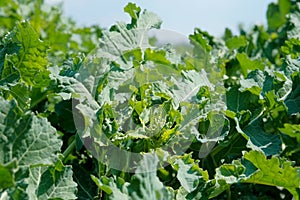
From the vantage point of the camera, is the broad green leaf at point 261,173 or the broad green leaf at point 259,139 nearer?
the broad green leaf at point 261,173

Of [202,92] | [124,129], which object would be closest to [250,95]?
[202,92]

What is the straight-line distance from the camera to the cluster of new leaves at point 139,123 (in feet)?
4.23

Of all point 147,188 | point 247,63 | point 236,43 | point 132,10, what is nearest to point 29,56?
point 132,10

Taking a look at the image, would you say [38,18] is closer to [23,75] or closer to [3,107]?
[23,75]

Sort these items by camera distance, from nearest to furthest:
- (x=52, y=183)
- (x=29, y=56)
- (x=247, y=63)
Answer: (x=52, y=183), (x=29, y=56), (x=247, y=63)

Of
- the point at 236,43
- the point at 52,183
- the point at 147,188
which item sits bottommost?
the point at 147,188

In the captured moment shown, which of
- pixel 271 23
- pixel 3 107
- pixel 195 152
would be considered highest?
pixel 271 23

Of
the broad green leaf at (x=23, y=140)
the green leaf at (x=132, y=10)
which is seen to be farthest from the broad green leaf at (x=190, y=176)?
the green leaf at (x=132, y=10)

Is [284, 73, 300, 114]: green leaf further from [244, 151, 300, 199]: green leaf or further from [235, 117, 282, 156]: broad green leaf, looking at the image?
[244, 151, 300, 199]: green leaf

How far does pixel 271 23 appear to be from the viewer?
3.49 metres

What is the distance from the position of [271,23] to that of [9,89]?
228 cm

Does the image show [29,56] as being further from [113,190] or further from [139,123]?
[113,190]

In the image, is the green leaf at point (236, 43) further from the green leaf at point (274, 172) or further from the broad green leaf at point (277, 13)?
the green leaf at point (274, 172)

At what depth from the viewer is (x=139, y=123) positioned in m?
1.62
